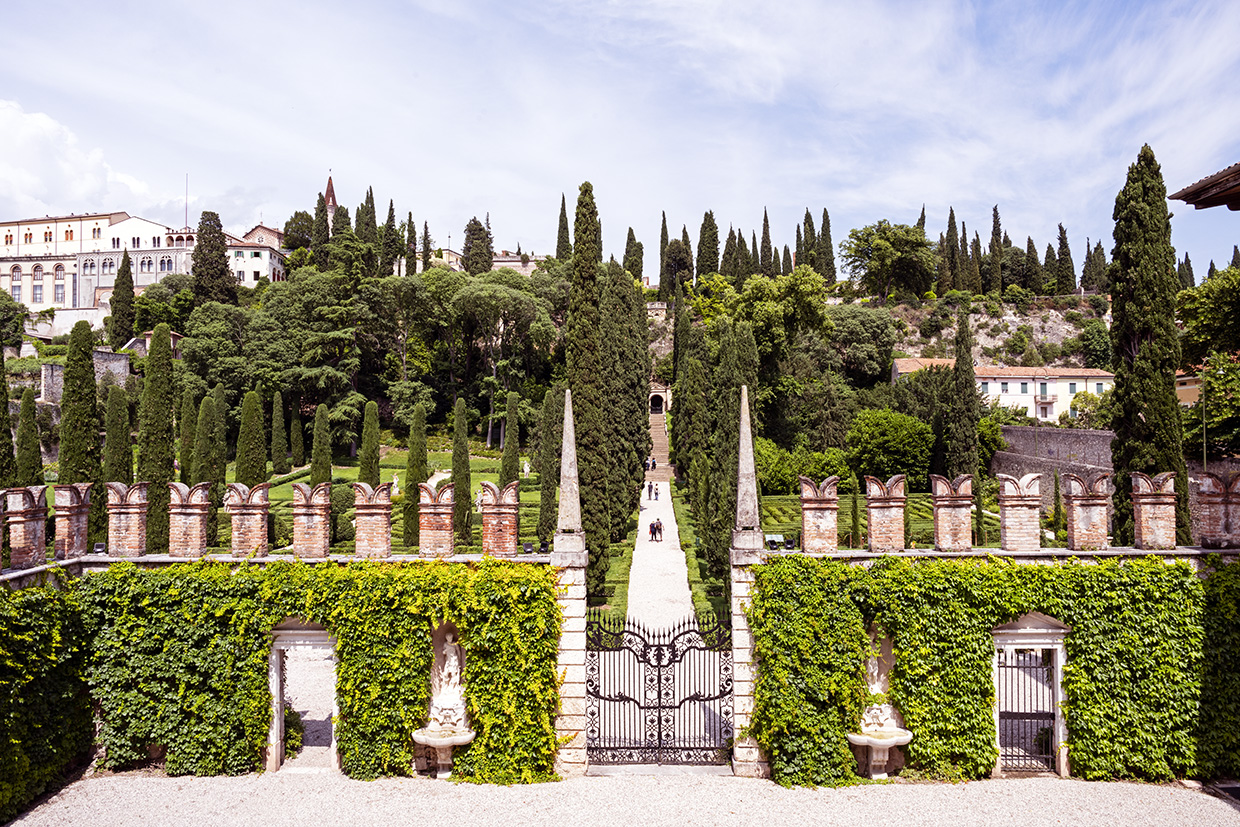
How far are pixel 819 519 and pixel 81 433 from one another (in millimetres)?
23059

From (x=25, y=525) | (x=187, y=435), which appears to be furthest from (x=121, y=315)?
(x=25, y=525)

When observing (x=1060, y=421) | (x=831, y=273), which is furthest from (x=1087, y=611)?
(x=831, y=273)

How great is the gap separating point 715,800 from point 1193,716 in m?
7.22

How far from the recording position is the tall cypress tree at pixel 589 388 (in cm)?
2162

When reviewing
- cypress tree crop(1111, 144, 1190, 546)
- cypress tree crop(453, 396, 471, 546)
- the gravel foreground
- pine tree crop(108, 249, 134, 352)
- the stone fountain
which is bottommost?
the gravel foreground

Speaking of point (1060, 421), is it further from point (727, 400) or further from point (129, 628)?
point (129, 628)

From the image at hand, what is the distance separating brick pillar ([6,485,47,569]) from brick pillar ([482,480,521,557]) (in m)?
6.44

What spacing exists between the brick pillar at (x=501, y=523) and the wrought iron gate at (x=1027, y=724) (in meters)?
7.62

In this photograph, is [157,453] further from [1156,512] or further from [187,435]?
[1156,512]

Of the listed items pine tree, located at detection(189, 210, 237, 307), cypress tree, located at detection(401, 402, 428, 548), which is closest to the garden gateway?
cypress tree, located at detection(401, 402, 428, 548)

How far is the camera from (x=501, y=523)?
36.5 feet

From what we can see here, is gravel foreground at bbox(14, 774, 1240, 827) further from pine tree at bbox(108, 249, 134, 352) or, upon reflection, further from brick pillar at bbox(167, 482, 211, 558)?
pine tree at bbox(108, 249, 134, 352)

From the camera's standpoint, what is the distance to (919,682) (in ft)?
35.2

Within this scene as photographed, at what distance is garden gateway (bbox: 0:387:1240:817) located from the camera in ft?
35.0
